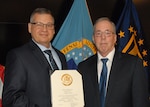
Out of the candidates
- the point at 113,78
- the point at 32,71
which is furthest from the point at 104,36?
the point at 32,71

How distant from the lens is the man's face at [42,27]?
2.38 metres

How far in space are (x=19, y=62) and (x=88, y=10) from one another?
158cm

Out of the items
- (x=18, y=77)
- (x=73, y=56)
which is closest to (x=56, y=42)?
(x=73, y=56)

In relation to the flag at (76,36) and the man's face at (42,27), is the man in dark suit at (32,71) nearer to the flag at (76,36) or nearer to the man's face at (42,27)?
the man's face at (42,27)

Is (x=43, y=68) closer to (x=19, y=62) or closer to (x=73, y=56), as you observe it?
(x=19, y=62)

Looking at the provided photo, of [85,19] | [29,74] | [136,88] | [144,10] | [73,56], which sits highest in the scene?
[144,10]

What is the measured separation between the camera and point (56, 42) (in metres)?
3.28

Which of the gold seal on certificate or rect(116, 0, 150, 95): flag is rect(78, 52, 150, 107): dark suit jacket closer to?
the gold seal on certificate

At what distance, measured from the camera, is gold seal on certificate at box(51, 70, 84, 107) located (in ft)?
7.05

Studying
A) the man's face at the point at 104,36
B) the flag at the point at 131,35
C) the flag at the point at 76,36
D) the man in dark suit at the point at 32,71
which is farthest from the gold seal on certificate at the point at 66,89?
the flag at the point at 131,35

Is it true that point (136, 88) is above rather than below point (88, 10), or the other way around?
below

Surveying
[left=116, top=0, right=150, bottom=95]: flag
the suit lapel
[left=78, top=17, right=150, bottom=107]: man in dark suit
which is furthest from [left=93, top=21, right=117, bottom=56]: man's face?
[left=116, top=0, right=150, bottom=95]: flag

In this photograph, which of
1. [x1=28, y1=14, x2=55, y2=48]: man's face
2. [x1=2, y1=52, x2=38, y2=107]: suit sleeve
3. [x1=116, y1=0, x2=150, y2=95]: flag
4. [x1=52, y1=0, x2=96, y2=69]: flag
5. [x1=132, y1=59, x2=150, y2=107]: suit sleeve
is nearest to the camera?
[x1=2, y1=52, x2=38, y2=107]: suit sleeve

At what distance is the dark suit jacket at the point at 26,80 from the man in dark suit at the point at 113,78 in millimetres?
399
